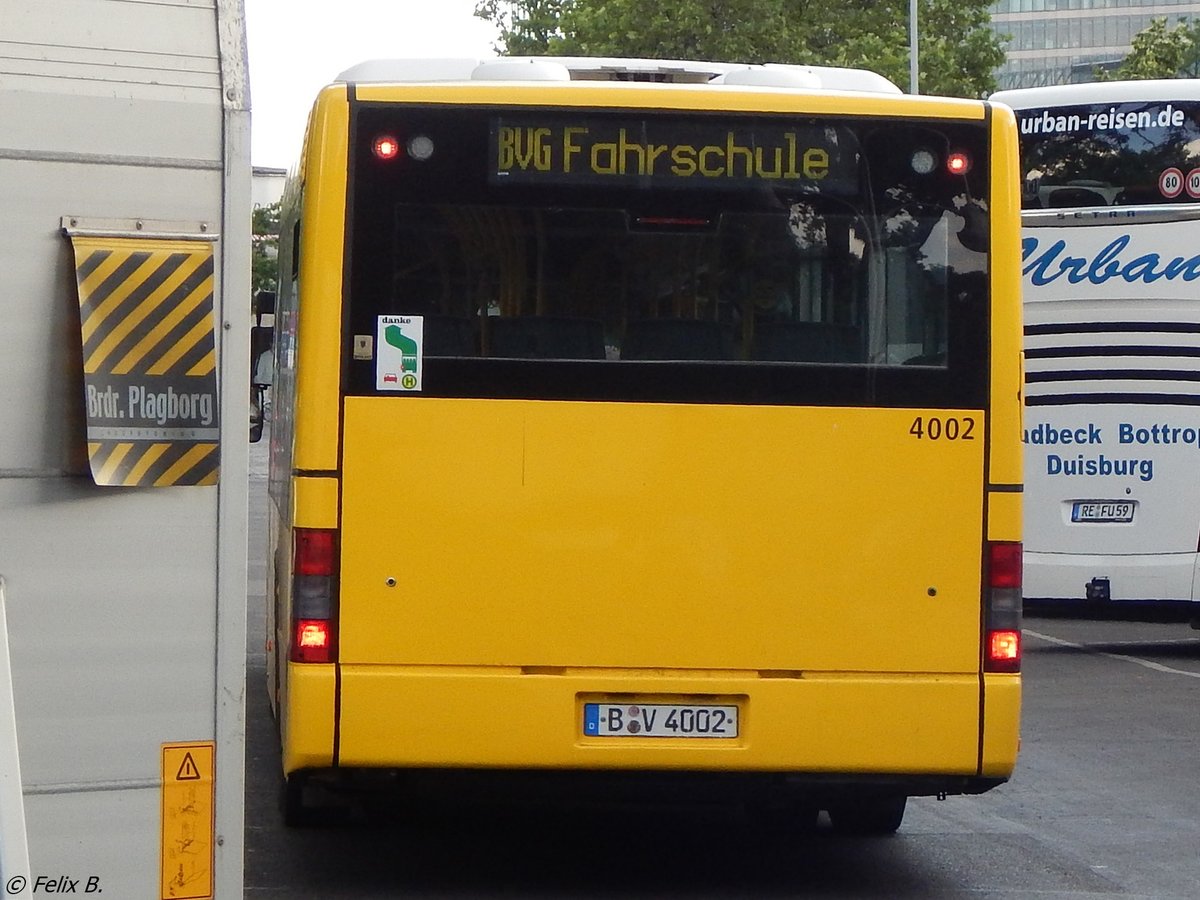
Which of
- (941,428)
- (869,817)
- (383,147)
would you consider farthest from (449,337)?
(869,817)

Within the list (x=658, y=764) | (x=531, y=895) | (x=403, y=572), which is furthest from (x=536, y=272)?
(x=531, y=895)

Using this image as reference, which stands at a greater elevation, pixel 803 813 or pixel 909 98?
pixel 909 98

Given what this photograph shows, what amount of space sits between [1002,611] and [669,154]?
6.24 ft

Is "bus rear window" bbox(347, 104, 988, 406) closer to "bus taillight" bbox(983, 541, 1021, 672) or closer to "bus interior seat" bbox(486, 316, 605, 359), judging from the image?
"bus interior seat" bbox(486, 316, 605, 359)

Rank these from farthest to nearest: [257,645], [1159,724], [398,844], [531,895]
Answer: [257,645] → [1159,724] → [398,844] → [531,895]

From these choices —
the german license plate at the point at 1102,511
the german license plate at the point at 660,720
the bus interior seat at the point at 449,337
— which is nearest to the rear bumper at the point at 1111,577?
the german license plate at the point at 1102,511

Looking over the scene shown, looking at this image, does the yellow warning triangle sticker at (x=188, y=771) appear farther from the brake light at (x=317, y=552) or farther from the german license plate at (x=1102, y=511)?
the german license plate at (x=1102, y=511)

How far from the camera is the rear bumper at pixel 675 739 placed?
22.4 feet

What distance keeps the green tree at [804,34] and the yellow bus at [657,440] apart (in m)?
39.3

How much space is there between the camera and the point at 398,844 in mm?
8367

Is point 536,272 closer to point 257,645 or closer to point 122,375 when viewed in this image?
point 122,375

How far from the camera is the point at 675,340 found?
23.0 ft

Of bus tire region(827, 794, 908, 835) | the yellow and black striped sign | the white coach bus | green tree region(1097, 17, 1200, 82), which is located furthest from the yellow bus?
green tree region(1097, 17, 1200, 82)

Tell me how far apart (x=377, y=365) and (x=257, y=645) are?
28.1 ft
